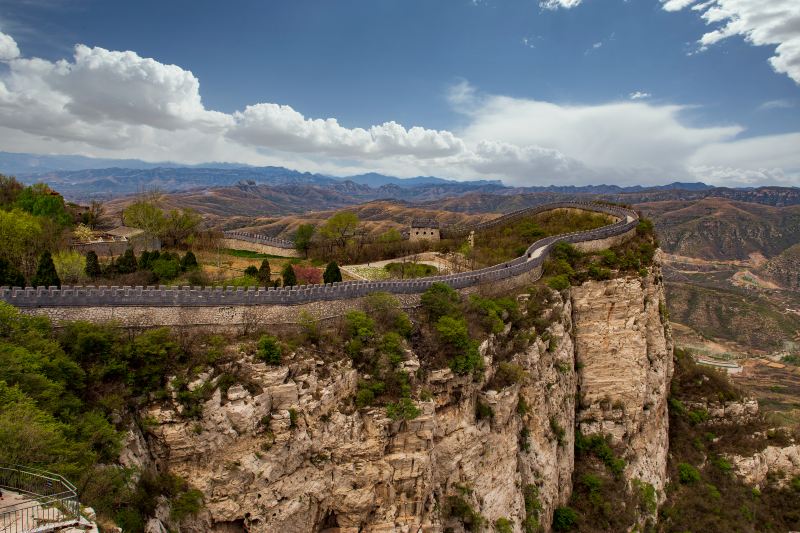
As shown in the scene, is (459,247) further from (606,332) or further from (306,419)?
(306,419)

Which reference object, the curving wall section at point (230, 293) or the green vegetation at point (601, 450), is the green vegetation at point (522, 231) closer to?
the curving wall section at point (230, 293)

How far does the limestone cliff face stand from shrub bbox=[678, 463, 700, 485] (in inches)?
216

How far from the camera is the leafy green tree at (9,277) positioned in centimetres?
2874

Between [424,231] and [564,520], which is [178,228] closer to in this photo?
[424,231]

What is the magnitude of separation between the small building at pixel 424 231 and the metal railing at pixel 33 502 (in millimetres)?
51058

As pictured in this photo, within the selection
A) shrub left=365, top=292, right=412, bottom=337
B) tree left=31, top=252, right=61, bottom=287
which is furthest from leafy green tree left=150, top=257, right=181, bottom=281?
shrub left=365, top=292, right=412, bottom=337

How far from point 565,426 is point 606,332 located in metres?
10.2

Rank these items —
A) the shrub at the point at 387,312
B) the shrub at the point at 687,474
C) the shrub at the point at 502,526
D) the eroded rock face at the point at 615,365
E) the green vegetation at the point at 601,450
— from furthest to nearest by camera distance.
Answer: the shrub at the point at 687,474, the eroded rock face at the point at 615,365, the green vegetation at the point at 601,450, the shrub at the point at 502,526, the shrub at the point at 387,312

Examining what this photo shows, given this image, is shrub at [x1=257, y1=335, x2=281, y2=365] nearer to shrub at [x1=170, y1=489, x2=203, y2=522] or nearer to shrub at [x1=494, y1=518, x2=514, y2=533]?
shrub at [x1=170, y1=489, x2=203, y2=522]

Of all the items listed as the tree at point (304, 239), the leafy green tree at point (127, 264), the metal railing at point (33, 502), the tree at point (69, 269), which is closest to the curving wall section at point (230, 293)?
the tree at point (69, 269)

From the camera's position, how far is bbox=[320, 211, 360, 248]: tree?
58.2 meters

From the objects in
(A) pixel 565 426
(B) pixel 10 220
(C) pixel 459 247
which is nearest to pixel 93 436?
(B) pixel 10 220

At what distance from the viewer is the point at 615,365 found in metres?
44.6

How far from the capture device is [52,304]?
24.5 meters
